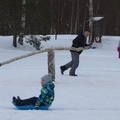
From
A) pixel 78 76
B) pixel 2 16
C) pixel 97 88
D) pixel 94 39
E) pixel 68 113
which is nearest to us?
pixel 68 113

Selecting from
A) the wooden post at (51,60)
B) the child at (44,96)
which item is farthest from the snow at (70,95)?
the wooden post at (51,60)

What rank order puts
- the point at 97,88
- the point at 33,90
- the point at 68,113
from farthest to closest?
the point at 97,88 < the point at 33,90 < the point at 68,113

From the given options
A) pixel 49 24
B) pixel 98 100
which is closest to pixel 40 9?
pixel 49 24

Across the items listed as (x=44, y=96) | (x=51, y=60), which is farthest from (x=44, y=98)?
(x=51, y=60)

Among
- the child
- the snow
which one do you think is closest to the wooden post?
the snow

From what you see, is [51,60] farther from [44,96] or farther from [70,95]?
[44,96]

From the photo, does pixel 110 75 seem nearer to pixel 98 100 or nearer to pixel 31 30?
pixel 98 100

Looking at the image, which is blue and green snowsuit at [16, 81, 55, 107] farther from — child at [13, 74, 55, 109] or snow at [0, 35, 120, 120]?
snow at [0, 35, 120, 120]

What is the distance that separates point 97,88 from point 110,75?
3.19 meters

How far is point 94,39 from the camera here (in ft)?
108

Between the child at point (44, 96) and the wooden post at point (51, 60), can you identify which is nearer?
the child at point (44, 96)

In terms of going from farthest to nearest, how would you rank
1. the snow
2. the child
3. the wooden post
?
the wooden post
the child
the snow

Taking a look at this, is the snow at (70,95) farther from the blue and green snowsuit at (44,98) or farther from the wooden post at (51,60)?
the wooden post at (51,60)

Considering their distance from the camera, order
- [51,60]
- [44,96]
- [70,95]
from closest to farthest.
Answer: [44,96] < [70,95] < [51,60]
